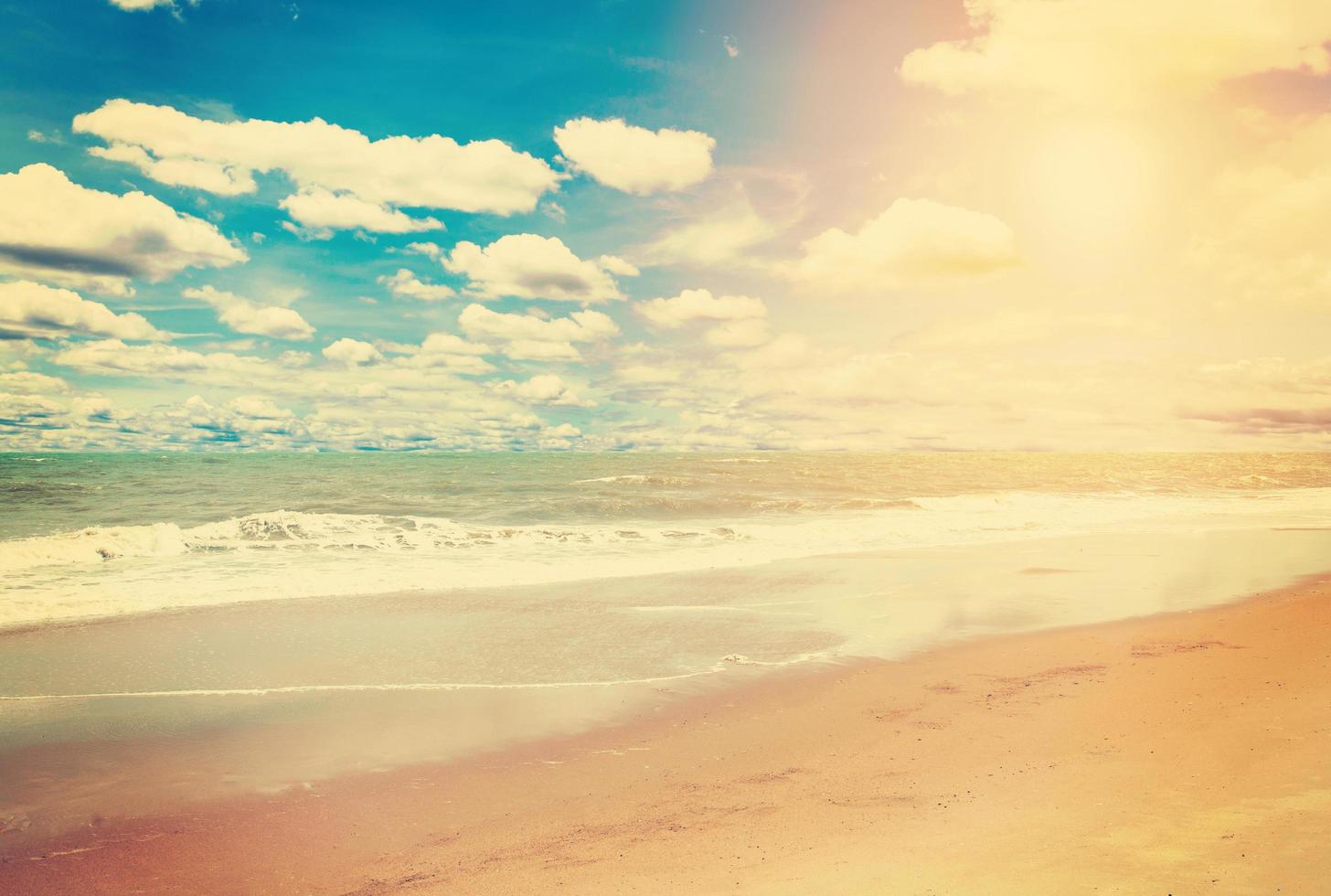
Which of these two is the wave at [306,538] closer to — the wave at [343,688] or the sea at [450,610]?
the sea at [450,610]

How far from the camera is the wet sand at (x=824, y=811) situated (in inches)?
189

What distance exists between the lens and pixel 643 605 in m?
14.1

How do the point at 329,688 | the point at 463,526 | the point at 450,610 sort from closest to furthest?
the point at 329,688 → the point at 450,610 → the point at 463,526

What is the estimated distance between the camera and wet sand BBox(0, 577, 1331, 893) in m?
4.80

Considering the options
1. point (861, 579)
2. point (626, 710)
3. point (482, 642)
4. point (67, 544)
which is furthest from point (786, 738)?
point (67, 544)

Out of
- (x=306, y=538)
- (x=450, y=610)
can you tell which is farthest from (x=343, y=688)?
(x=306, y=538)

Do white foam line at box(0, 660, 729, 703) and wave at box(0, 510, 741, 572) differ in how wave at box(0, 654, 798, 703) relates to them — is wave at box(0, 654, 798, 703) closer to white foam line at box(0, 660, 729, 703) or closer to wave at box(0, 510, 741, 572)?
white foam line at box(0, 660, 729, 703)

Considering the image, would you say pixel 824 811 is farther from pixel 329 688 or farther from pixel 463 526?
pixel 463 526

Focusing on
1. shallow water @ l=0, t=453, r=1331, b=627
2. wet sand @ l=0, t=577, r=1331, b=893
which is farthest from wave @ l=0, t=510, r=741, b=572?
wet sand @ l=0, t=577, r=1331, b=893

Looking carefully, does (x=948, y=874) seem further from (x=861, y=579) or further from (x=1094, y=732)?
(x=861, y=579)

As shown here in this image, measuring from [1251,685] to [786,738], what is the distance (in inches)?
226

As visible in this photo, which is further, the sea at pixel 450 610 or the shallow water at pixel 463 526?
the shallow water at pixel 463 526

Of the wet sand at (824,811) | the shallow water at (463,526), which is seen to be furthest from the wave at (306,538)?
the wet sand at (824,811)

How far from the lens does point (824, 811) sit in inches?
226
